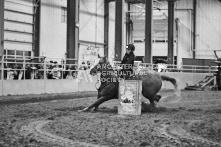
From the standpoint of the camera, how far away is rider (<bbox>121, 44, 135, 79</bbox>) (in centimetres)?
1143

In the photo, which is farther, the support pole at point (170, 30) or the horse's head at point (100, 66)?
the support pole at point (170, 30)

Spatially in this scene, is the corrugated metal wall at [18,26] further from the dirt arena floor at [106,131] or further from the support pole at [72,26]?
the dirt arena floor at [106,131]

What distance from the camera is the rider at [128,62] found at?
37.5 ft

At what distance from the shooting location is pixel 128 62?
11.4 meters

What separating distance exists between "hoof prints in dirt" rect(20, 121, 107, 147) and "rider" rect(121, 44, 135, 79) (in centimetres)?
345

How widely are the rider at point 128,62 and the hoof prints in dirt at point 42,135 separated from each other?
11.3 feet

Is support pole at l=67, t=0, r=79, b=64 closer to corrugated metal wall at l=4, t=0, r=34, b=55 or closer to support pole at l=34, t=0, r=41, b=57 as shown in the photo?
support pole at l=34, t=0, r=41, b=57

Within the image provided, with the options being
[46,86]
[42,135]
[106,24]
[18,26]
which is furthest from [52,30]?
[42,135]

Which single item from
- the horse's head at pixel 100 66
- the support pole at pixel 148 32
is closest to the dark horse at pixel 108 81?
the horse's head at pixel 100 66

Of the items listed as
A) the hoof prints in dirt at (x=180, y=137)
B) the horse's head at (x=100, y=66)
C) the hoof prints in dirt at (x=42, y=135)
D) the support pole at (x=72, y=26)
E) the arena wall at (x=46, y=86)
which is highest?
the support pole at (x=72, y=26)

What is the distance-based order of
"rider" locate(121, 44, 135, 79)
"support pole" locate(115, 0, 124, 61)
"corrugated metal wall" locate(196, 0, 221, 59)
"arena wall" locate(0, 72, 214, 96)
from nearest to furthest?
"rider" locate(121, 44, 135, 79), "arena wall" locate(0, 72, 214, 96), "support pole" locate(115, 0, 124, 61), "corrugated metal wall" locate(196, 0, 221, 59)

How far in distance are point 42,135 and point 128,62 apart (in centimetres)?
475

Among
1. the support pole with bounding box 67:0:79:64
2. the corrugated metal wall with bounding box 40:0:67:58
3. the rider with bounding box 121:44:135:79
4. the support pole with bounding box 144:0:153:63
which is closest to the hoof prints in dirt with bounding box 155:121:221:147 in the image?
the rider with bounding box 121:44:135:79

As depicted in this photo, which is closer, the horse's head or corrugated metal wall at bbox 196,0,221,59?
the horse's head
